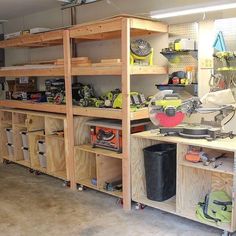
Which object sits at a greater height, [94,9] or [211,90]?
[94,9]

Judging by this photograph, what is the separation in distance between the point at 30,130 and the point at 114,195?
69.6 inches

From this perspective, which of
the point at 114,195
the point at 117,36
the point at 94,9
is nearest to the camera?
the point at 114,195

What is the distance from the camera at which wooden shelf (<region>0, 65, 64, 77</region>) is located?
13.6 feet

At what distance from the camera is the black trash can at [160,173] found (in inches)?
130

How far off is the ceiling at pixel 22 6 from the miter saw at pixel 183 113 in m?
2.45

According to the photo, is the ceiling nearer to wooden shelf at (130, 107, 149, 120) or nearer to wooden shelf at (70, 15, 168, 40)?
wooden shelf at (70, 15, 168, 40)

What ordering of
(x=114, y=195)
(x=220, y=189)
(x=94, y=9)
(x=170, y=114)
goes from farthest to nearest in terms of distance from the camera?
(x=94, y=9) < (x=114, y=195) < (x=220, y=189) < (x=170, y=114)

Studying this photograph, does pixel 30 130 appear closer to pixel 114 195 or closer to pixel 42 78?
pixel 42 78

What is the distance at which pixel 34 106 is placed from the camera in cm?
461

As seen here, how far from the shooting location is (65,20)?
4.88 meters

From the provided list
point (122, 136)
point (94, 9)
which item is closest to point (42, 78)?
point (94, 9)

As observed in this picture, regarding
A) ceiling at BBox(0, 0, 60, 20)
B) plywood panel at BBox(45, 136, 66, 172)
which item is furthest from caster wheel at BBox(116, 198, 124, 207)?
ceiling at BBox(0, 0, 60, 20)

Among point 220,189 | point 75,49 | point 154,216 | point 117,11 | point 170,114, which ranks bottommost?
point 154,216

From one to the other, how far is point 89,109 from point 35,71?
120 centimetres
